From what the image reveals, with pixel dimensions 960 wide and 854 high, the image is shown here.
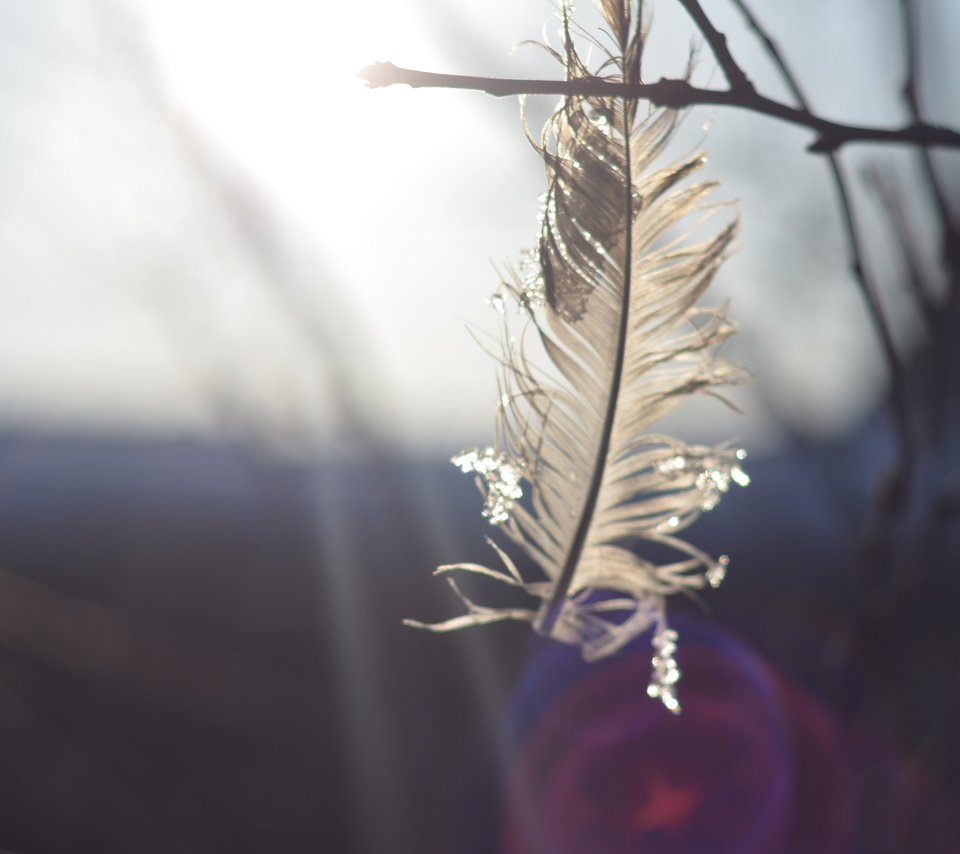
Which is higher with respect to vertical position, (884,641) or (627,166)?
(627,166)

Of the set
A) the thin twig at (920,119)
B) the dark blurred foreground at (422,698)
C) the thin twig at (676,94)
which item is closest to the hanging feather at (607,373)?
the thin twig at (676,94)

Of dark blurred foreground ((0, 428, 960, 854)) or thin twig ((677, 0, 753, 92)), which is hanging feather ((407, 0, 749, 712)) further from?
dark blurred foreground ((0, 428, 960, 854))

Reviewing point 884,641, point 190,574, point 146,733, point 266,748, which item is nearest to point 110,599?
point 190,574

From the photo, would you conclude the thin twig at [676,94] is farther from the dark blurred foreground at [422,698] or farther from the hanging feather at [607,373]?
the dark blurred foreground at [422,698]

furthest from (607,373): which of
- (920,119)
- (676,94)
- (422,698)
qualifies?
(422,698)

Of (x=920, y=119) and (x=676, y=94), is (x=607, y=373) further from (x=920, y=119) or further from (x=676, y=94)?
(x=920, y=119)

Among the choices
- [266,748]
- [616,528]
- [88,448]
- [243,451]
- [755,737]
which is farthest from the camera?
[88,448]

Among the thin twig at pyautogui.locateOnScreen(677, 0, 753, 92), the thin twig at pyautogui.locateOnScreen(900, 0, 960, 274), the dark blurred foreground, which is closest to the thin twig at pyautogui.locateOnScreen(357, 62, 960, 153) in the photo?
the thin twig at pyautogui.locateOnScreen(677, 0, 753, 92)

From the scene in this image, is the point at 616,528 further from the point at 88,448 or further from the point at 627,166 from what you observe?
the point at 88,448
